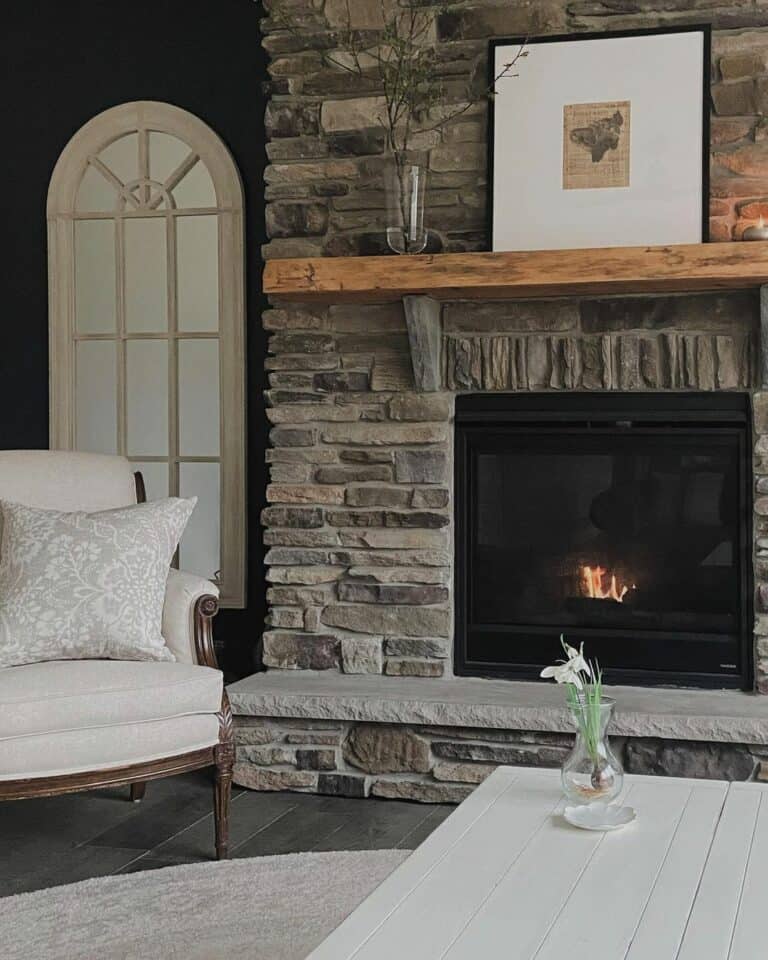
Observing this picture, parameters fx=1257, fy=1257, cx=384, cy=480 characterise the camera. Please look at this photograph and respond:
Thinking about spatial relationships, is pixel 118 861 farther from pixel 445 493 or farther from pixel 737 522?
pixel 737 522

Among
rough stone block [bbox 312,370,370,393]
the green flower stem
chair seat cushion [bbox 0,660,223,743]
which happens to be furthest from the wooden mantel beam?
the green flower stem

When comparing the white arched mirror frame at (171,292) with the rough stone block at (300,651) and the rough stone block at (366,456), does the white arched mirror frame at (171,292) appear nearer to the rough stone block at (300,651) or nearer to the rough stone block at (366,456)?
the rough stone block at (300,651)

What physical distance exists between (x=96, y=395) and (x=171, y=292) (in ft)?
1.71

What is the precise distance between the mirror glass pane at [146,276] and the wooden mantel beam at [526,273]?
1193 mm

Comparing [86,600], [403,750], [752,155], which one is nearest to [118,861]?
[86,600]

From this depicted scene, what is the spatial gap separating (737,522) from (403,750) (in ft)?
4.01

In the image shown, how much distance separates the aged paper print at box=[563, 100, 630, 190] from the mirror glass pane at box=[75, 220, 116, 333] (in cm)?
206

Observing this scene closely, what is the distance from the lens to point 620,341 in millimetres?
3838

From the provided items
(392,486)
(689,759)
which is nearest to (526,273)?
(392,486)

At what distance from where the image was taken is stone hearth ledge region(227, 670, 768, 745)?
11.3 feet

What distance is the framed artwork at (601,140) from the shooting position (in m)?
3.73

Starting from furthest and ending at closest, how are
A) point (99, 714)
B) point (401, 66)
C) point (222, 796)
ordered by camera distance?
point (401, 66)
point (222, 796)
point (99, 714)

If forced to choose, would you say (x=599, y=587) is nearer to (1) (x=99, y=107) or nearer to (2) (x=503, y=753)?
(2) (x=503, y=753)

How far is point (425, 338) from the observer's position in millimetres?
3879
